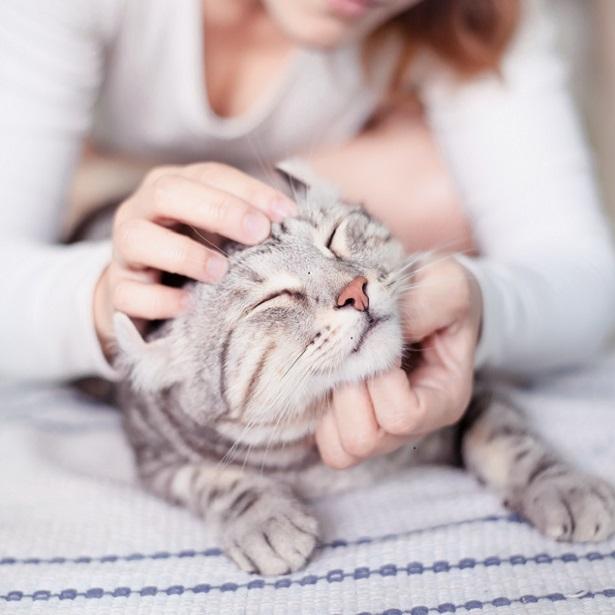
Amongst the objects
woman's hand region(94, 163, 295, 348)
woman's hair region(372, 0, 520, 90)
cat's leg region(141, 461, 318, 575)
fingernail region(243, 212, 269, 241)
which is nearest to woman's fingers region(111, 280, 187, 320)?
woman's hand region(94, 163, 295, 348)

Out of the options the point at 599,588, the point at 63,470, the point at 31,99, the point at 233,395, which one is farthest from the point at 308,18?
the point at 599,588

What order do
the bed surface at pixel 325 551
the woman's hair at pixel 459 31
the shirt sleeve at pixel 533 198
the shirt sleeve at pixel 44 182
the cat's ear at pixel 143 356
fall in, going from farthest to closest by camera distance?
the woman's hair at pixel 459 31, the shirt sleeve at pixel 533 198, the shirt sleeve at pixel 44 182, the cat's ear at pixel 143 356, the bed surface at pixel 325 551

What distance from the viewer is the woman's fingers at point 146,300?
29.3 inches

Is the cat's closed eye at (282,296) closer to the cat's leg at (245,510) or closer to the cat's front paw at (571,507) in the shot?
the cat's leg at (245,510)

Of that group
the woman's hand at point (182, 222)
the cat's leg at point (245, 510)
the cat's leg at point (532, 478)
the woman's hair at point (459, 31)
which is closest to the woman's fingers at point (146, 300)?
the woman's hand at point (182, 222)

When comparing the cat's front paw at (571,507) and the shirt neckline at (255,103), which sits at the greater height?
the shirt neckline at (255,103)

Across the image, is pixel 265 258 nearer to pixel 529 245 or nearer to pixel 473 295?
pixel 473 295

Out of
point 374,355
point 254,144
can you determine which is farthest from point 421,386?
point 254,144

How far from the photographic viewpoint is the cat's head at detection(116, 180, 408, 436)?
68cm

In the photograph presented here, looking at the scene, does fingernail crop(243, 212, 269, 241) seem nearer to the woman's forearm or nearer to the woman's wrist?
the woman's wrist

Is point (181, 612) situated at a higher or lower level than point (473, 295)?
lower

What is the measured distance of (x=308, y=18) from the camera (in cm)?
99

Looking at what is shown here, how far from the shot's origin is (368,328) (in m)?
0.69

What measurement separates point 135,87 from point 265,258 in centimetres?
57
